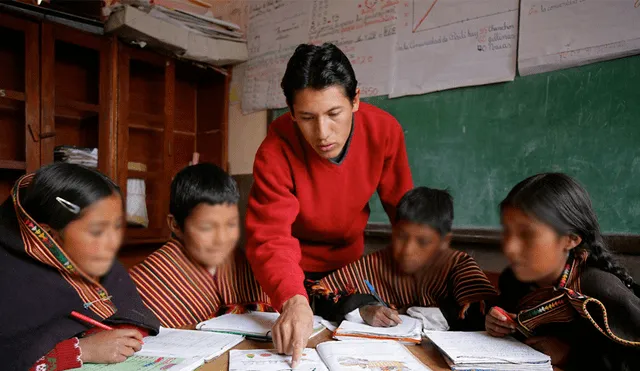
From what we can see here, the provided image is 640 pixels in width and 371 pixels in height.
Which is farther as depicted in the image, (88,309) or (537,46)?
(537,46)

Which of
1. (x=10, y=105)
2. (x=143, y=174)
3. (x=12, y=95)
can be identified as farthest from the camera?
(x=143, y=174)

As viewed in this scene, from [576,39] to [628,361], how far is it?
4.28 ft

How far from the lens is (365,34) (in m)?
2.37

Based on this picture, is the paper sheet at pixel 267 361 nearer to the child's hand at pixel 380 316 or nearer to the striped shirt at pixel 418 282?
the child's hand at pixel 380 316

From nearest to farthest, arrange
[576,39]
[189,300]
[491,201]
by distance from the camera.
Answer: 1. [189,300]
2. [576,39]
3. [491,201]

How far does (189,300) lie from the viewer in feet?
4.03

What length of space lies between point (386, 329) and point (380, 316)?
41 mm

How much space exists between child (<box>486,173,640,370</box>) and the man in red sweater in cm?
48

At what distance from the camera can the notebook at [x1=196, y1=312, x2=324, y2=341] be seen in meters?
1.03

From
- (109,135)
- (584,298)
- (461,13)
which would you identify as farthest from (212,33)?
(584,298)

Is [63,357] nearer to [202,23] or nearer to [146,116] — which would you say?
[146,116]

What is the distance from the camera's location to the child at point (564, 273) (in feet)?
2.67

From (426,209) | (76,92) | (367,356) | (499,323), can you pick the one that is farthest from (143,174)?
(499,323)

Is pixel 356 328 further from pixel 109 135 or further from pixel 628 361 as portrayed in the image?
pixel 109 135
